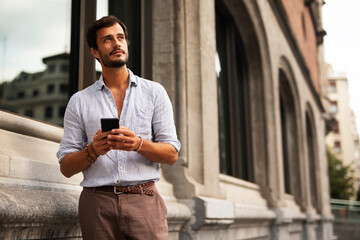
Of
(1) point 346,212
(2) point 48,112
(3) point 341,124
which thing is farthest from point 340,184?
(2) point 48,112

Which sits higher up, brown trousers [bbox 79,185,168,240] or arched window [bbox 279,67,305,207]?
arched window [bbox 279,67,305,207]

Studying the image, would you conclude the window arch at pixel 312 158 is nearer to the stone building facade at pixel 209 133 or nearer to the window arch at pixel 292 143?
the stone building facade at pixel 209 133

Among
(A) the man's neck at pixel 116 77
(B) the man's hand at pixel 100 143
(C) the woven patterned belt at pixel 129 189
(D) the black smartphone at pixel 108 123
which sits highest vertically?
(A) the man's neck at pixel 116 77

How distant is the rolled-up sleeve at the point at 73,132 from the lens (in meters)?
2.57

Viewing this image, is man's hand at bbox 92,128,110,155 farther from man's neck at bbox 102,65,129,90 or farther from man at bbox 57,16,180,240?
man's neck at bbox 102,65,129,90

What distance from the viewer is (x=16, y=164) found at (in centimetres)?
312

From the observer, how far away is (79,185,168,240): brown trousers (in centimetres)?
241

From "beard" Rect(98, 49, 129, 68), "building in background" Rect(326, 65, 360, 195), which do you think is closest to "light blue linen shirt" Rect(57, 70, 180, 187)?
"beard" Rect(98, 49, 129, 68)

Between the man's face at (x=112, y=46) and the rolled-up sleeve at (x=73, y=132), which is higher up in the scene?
the man's face at (x=112, y=46)

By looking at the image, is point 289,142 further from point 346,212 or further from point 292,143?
point 346,212

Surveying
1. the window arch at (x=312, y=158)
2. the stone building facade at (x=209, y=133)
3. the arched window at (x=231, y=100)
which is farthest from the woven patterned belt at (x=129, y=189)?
the window arch at (x=312, y=158)

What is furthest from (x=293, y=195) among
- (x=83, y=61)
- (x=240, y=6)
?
(x=83, y=61)

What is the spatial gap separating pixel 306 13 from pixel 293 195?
772 cm

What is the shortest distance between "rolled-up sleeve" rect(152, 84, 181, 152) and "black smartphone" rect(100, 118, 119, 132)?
43 cm
